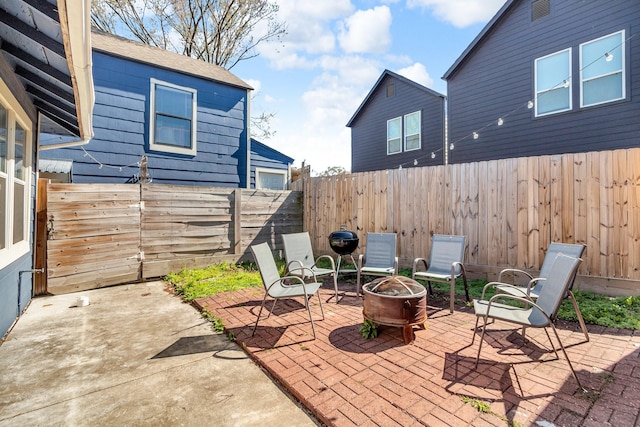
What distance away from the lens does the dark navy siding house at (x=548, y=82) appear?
675cm

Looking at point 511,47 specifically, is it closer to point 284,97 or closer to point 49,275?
point 284,97

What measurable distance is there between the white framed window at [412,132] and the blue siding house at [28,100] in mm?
9803

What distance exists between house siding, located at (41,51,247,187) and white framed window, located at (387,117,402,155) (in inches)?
252

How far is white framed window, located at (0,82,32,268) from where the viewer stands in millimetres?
3143

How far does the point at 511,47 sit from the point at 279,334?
31.6 ft

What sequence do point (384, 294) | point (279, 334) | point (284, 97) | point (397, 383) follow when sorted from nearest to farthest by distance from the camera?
point (397, 383) < point (384, 294) < point (279, 334) < point (284, 97)

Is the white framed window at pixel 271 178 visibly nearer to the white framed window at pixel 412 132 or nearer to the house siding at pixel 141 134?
the house siding at pixel 141 134

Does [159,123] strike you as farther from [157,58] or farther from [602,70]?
[602,70]

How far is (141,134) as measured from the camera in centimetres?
689

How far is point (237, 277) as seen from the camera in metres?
5.84

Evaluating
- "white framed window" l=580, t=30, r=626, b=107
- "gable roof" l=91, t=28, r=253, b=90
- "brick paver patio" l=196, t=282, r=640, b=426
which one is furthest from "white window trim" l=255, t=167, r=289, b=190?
"white framed window" l=580, t=30, r=626, b=107

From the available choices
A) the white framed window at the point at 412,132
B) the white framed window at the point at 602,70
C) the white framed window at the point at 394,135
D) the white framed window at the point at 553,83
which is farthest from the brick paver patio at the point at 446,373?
the white framed window at the point at 394,135

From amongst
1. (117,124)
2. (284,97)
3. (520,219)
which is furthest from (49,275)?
(284,97)

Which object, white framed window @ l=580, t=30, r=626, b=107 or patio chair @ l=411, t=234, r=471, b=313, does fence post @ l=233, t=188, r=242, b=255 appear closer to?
patio chair @ l=411, t=234, r=471, b=313
